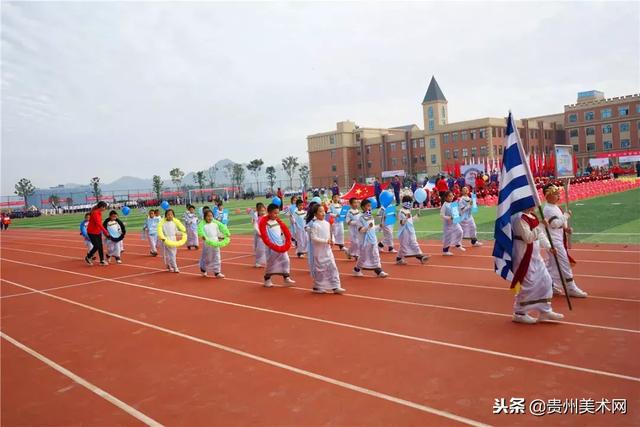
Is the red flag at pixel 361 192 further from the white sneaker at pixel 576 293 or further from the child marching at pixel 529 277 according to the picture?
the child marching at pixel 529 277

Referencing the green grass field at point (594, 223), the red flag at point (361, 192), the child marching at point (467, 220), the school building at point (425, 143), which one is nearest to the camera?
the green grass field at point (594, 223)

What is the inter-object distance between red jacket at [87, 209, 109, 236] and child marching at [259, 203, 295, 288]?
22.5 ft

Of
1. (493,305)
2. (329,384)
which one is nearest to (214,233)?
(493,305)

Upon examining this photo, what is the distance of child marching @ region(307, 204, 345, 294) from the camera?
8867 millimetres

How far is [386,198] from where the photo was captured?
455 inches

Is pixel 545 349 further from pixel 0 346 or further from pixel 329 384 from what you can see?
pixel 0 346

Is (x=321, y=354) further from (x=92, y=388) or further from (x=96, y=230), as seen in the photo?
(x=96, y=230)

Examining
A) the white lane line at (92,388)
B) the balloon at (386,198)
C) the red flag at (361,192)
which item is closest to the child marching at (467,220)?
the balloon at (386,198)

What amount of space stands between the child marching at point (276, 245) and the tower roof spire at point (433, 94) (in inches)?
3024

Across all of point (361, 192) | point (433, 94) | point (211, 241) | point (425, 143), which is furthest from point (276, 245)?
point (433, 94)

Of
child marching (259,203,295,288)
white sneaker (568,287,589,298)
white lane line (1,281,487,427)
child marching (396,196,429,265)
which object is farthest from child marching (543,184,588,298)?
child marching (259,203,295,288)

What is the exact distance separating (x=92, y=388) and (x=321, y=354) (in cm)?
237

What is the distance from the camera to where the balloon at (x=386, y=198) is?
452 inches

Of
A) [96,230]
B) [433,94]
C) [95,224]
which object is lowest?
[96,230]
